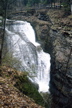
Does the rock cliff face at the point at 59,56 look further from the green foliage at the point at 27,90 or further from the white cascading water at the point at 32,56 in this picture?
the green foliage at the point at 27,90

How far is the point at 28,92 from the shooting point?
7.61 meters

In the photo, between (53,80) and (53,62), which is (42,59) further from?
(53,80)

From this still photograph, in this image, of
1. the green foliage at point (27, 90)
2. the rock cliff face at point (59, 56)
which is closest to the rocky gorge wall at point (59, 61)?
the rock cliff face at point (59, 56)

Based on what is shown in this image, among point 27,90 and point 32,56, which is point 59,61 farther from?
point 27,90

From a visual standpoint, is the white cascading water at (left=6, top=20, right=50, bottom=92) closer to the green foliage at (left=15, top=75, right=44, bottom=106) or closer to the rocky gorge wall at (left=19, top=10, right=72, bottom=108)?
the rocky gorge wall at (left=19, top=10, right=72, bottom=108)

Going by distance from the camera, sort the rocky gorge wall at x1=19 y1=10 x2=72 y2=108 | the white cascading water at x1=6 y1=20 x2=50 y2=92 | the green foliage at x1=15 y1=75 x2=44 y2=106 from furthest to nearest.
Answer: the white cascading water at x1=6 y1=20 x2=50 y2=92 → the rocky gorge wall at x1=19 y1=10 x2=72 y2=108 → the green foliage at x1=15 y1=75 x2=44 y2=106

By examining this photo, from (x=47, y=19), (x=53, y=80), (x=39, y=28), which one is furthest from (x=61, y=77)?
(x=47, y=19)

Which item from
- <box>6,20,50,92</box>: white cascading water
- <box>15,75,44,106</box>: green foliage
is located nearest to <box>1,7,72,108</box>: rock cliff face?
<box>6,20,50,92</box>: white cascading water

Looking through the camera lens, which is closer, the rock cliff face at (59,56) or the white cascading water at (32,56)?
the rock cliff face at (59,56)

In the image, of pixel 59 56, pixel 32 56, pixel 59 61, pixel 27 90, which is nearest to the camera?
pixel 27 90

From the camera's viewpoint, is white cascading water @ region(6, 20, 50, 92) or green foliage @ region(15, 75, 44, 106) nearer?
green foliage @ region(15, 75, 44, 106)

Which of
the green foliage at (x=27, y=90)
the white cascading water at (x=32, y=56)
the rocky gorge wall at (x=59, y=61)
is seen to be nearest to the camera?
the green foliage at (x=27, y=90)

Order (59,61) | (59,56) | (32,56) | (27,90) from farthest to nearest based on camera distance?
(32,56), (59,56), (59,61), (27,90)

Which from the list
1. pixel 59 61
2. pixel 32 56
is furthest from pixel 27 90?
pixel 32 56
